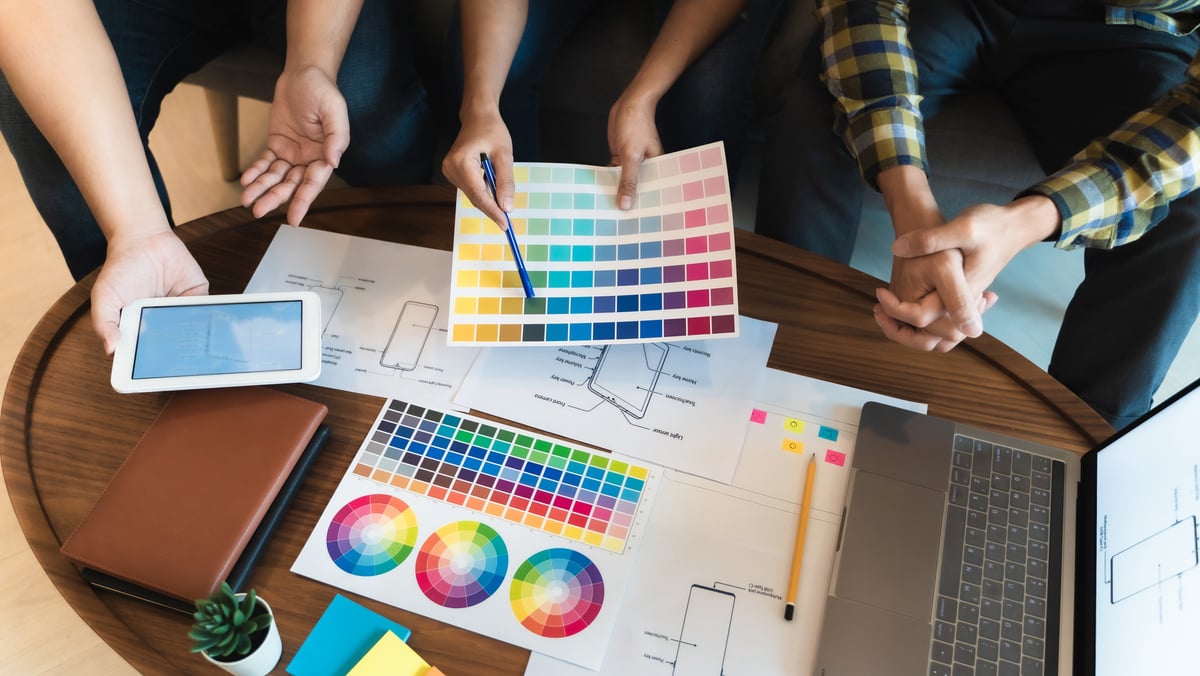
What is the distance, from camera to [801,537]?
0.72 metres

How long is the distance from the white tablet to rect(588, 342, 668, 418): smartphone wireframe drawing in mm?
296

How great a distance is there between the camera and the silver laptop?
0.61 m

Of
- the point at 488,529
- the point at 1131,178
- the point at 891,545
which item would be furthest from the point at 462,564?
the point at 1131,178

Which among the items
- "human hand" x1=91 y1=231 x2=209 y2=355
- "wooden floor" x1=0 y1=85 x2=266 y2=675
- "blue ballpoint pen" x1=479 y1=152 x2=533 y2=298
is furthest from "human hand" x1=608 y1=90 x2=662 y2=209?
"wooden floor" x1=0 y1=85 x2=266 y2=675

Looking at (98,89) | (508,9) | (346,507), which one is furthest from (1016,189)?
(98,89)

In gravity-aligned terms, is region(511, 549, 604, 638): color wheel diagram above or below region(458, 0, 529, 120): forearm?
below

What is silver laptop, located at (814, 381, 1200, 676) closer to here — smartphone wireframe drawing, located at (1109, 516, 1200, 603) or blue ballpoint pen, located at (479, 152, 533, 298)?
smartphone wireframe drawing, located at (1109, 516, 1200, 603)

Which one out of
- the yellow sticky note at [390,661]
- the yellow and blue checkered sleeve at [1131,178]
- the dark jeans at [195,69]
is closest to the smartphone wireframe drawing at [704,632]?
the yellow sticky note at [390,661]

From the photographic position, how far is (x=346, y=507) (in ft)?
2.41

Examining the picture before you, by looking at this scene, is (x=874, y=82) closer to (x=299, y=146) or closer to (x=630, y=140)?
(x=630, y=140)

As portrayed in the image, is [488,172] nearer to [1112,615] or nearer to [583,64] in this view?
[583,64]

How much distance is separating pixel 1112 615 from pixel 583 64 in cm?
112

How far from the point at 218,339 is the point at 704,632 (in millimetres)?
556

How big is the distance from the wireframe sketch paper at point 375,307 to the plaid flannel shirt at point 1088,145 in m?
0.56
